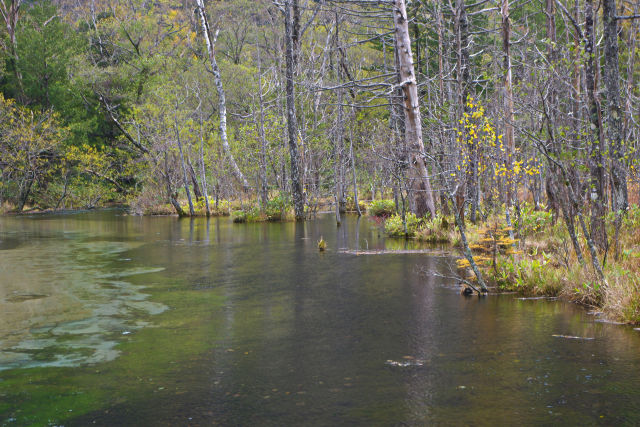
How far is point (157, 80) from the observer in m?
40.2

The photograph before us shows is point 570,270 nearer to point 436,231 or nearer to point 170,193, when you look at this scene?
point 436,231

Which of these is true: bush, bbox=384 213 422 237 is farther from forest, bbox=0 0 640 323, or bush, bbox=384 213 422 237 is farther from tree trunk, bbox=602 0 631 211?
tree trunk, bbox=602 0 631 211

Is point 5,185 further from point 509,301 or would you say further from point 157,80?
point 509,301

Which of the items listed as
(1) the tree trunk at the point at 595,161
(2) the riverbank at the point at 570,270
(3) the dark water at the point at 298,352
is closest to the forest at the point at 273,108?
(2) the riverbank at the point at 570,270

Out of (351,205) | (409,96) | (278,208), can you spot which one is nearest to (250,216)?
(278,208)

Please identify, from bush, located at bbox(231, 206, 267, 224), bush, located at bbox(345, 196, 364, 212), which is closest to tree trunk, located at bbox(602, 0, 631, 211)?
bush, located at bbox(231, 206, 267, 224)

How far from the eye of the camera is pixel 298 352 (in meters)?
7.29

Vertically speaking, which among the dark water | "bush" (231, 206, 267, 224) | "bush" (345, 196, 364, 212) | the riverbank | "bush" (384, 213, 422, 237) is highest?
"bush" (345, 196, 364, 212)

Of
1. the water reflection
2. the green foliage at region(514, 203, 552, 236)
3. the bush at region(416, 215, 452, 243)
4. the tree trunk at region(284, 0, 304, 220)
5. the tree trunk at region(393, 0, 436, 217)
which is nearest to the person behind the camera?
the water reflection

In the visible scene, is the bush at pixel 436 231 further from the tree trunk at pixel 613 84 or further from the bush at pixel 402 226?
the tree trunk at pixel 613 84

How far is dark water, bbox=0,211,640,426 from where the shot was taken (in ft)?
18.1

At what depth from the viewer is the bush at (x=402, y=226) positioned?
64.1ft

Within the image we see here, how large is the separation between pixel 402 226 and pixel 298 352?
13.1 metres

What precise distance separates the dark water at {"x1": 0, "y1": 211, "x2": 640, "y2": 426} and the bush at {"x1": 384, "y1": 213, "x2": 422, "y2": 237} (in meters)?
5.93
